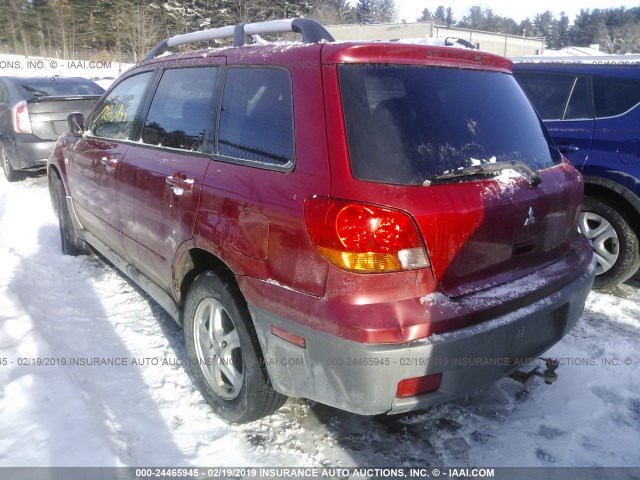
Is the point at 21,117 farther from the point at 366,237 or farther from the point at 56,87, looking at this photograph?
the point at 366,237

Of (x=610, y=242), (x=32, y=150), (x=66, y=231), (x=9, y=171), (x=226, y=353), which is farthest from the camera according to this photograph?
(x=9, y=171)

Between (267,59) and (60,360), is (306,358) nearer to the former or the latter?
(267,59)

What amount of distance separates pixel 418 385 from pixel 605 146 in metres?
3.17

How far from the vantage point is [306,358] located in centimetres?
203

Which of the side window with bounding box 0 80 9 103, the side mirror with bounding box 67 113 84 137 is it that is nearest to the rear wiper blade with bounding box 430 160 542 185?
the side mirror with bounding box 67 113 84 137

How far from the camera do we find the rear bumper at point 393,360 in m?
1.87

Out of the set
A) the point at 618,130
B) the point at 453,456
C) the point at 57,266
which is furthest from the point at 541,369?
the point at 57,266

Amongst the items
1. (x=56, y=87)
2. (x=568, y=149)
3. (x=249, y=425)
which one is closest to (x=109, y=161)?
(x=249, y=425)

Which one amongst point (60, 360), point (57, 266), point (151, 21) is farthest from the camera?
point (151, 21)

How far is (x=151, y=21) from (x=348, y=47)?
3238 centimetres

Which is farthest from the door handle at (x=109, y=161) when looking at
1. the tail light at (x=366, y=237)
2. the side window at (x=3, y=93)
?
the side window at (x=3, y=93)

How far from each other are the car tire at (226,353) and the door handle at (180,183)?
0.46 meters

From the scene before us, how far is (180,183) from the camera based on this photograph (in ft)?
8.76

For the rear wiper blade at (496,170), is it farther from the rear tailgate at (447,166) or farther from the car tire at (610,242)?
the car tire at (610,242)
